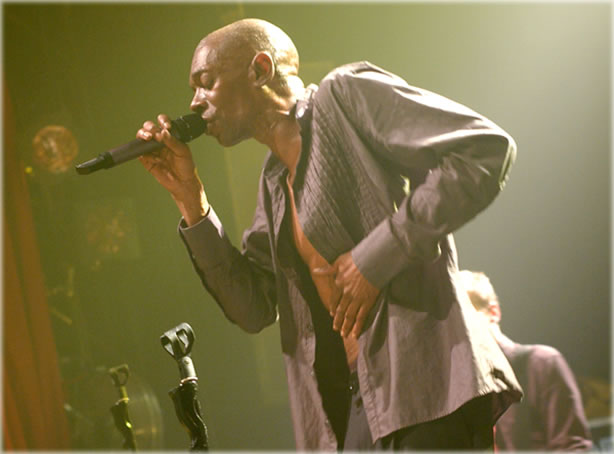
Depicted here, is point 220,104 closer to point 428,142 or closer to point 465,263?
point 428,142

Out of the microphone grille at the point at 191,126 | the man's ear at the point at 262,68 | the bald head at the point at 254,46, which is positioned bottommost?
the microphone grille at the point at 191,126

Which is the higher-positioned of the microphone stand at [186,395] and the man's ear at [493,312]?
the microphone stand at [186,395]

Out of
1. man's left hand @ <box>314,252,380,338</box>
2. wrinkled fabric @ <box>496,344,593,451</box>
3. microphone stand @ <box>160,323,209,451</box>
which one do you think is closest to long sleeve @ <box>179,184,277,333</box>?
microphone stand @ <box>160,323,209,451</box>

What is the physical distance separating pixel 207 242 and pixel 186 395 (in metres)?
0.31

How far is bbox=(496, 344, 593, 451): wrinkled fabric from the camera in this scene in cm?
193

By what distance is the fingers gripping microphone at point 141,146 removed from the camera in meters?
1.25

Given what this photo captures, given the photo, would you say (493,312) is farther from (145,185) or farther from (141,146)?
(141,146)

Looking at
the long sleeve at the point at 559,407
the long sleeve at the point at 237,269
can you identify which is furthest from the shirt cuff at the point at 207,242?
the long sleeve at the point at 559,407

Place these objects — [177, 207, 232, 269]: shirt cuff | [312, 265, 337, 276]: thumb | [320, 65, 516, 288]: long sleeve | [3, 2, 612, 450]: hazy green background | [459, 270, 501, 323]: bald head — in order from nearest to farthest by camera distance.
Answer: [320, 65, 516, 288]: long sleeve, [312, 265, 337, 276]: thumb, [177, 207, 232, 269]: shirt cuff, [3, 2, 612, 450]: hazy green background, [459, 270, 501, 323]: bald head

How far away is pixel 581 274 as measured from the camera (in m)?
2.11

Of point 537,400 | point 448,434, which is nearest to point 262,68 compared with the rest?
point 448,434

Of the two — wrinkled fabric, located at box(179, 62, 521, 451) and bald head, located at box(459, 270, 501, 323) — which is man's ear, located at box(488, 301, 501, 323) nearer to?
bald head, located at box(459, 270, 501, 323)

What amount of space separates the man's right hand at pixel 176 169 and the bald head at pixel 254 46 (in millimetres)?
177

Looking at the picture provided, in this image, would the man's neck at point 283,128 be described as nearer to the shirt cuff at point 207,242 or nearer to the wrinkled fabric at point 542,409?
the shirt cuff at point 207,242
